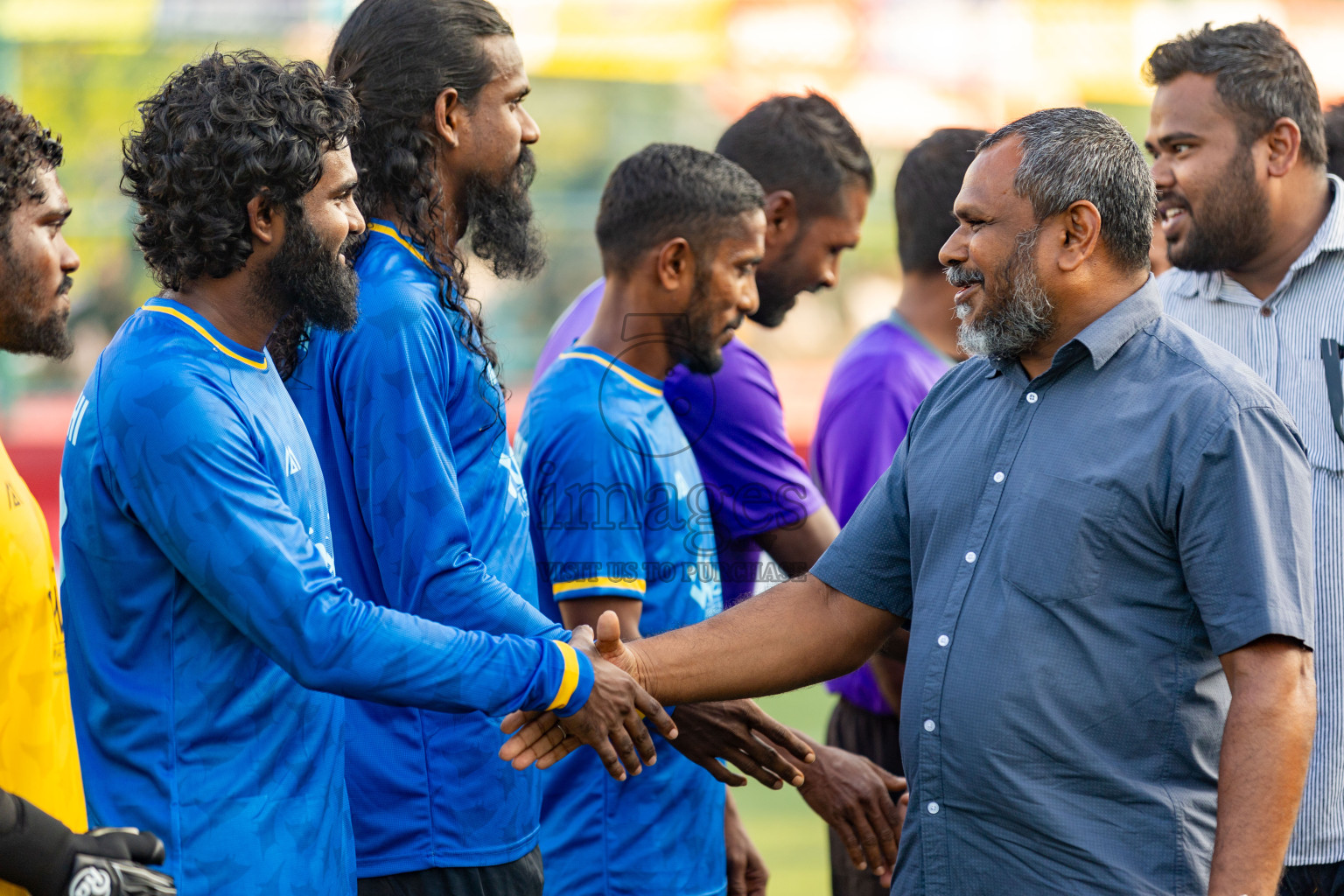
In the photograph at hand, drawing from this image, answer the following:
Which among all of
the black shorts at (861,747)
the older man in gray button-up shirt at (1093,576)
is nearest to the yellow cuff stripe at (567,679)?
the older man in gray button-up shirt at (1093,576)

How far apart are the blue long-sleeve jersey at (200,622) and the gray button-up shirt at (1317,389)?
84.5 inches

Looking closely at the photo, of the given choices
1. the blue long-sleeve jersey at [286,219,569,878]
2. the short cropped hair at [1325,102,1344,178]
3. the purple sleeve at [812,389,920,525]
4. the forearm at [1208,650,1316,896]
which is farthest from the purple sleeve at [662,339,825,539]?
the short cropped hair at [1325,102,1344,178]

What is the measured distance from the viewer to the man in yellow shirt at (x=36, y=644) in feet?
6.68

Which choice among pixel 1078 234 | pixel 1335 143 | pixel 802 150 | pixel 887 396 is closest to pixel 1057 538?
pixel 1078 234

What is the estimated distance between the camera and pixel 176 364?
2.29 metres

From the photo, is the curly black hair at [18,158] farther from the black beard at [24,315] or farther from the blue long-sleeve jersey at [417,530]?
the blue long-sleeve jersey at [417,530]

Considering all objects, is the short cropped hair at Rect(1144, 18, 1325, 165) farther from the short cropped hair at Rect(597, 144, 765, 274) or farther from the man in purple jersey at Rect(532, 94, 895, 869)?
the short cropped hair at Rect(597, 144, 765, 274)

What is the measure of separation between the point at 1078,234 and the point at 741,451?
138cm

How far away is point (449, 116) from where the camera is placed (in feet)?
9.92

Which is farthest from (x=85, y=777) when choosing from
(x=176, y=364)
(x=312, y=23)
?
(x=312, y=23)

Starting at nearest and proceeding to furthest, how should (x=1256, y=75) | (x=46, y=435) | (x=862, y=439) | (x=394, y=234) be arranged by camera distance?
(x=394, y=234)
(x=1256, y=75)
(x=862, y=439)
(x=46, y=435)

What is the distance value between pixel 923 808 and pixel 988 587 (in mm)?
437

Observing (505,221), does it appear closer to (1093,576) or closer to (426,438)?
(426,438)

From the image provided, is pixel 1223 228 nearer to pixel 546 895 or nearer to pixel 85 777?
pixel 546 895
